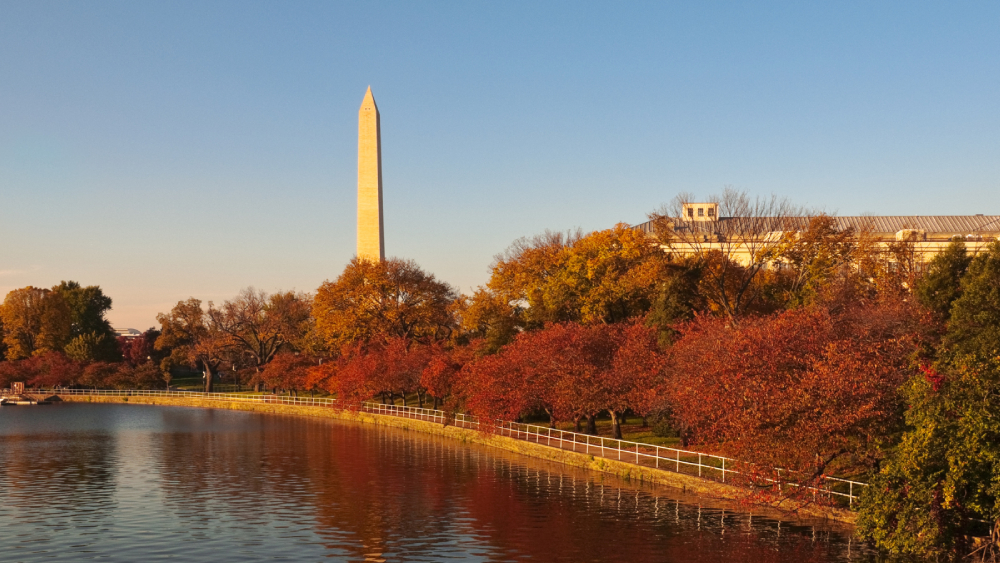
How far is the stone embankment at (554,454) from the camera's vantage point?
34688 mm

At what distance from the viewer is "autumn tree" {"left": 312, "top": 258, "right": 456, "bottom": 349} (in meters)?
87.1

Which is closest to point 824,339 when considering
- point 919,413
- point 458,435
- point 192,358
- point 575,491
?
point 919,413

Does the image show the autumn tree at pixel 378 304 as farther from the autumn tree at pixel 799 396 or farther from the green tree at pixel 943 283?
the autumn tree at pixel 799 396

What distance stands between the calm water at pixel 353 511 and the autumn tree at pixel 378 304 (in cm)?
2989

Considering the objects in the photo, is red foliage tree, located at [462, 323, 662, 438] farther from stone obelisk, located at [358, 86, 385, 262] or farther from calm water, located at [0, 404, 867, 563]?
stone obelisk, located at [358, 86, 385, 262]

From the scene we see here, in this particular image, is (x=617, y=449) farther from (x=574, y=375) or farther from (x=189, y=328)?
(x=189, y=328)

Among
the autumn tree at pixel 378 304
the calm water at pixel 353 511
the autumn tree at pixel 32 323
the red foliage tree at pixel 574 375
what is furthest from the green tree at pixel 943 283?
the autumn tree at pixel 32 323

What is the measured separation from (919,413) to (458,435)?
3758 cm

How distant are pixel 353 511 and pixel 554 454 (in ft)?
48.4

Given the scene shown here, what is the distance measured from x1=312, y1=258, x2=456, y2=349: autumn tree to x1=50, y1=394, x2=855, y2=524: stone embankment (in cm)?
812

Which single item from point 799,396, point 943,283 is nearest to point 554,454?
point 799,396

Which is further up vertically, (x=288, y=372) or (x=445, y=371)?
(x=445, y=371)

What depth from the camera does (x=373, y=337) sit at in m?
88.1

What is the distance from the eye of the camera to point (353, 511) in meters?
35.2
